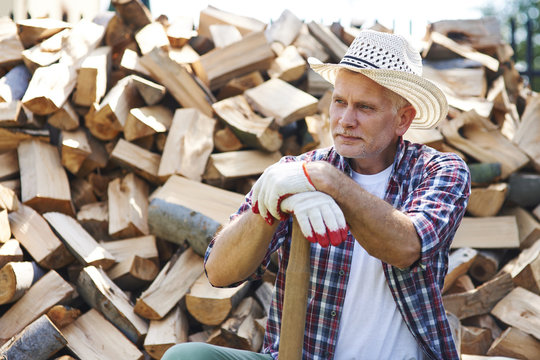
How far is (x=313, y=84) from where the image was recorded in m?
4.42

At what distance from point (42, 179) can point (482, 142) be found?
2.90 m

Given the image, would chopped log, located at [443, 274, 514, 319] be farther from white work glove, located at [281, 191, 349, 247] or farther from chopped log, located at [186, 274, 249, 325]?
white work glove, located at [281, 191, 349, 247]

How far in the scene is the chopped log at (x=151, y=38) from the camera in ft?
14.3

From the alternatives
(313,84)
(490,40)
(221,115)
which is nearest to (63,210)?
(221,115)

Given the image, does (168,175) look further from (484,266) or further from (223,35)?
(484,266)

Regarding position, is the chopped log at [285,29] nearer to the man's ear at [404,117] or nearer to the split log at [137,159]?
the split log at [137,159]

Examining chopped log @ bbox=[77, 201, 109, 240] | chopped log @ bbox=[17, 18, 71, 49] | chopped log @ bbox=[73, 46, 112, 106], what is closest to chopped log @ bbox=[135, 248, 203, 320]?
chopped log @ bbox=[77, 201, 109, 240]

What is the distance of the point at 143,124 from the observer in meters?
3.75

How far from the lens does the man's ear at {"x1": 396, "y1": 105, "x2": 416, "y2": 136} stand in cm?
238

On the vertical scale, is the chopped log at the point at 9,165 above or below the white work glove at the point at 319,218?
below

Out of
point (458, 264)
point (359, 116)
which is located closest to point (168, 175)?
point (359, 116)

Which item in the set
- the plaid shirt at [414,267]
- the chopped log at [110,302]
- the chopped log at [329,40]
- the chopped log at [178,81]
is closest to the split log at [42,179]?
the chopped log at [110,302]

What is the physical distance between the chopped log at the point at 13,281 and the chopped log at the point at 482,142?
275cm

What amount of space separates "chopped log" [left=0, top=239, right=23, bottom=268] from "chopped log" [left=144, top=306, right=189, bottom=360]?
2.77 ft
